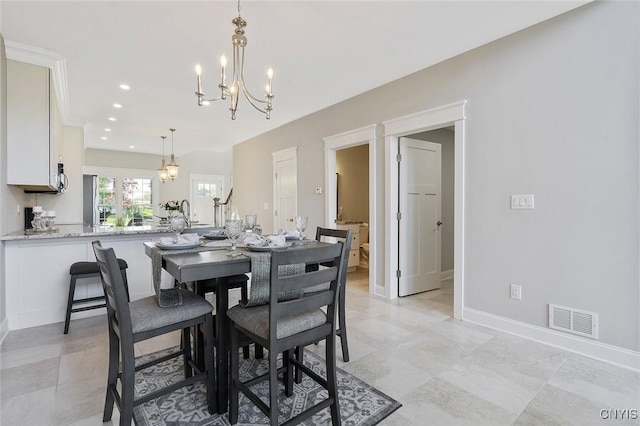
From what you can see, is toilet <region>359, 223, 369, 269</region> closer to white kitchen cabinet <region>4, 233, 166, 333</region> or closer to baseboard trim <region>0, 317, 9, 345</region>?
white kitchen cabinet <region>4, 233, 166, 333</region>

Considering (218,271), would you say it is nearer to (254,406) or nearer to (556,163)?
(254,406)

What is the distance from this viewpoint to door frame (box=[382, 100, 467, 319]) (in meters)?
3.03

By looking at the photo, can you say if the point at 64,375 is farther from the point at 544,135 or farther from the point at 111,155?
the point at 111,155

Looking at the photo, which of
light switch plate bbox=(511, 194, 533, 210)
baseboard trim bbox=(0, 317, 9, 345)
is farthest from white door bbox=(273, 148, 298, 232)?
baseboard trim bbox=(0, 317, 9, 345)

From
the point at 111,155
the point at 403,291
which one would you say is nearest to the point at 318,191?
the point at 403,291

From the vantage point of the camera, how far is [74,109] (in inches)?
184

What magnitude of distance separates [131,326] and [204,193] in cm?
829

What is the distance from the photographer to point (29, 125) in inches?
119

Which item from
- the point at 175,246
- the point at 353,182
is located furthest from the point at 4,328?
the point at 353,182

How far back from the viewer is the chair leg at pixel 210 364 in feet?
5.33

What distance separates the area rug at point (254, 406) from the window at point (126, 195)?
22.6 ft

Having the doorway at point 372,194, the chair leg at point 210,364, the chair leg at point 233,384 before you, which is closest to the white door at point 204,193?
the doorway at point 372,194

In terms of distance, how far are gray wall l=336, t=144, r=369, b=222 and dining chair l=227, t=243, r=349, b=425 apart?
466 cm

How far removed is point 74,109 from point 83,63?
191 cm
